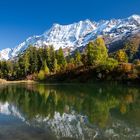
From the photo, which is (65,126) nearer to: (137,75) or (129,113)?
(129,113)

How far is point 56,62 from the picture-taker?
155m

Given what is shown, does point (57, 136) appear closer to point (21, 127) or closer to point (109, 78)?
point (21, 127)

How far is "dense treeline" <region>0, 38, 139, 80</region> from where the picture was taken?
125 m

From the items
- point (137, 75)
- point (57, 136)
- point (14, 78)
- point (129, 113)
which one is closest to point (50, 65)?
point (14, 78)

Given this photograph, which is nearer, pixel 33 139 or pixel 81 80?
pixel 33 139

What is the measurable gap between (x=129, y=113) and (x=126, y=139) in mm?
13860

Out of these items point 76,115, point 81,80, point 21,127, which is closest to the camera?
point 21,127

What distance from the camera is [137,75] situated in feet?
325

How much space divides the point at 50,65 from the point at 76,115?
125939 mm

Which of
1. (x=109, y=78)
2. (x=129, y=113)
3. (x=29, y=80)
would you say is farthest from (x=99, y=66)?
(x=129, y=113)

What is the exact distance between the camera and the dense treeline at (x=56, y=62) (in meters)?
125

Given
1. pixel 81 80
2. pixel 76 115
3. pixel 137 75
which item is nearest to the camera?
pixel 76 115

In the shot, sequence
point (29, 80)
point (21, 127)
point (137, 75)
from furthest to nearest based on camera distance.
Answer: point (29, 80) < point (137, 75) < point (21, 127)

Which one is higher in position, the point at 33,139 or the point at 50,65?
the point at 50,65
